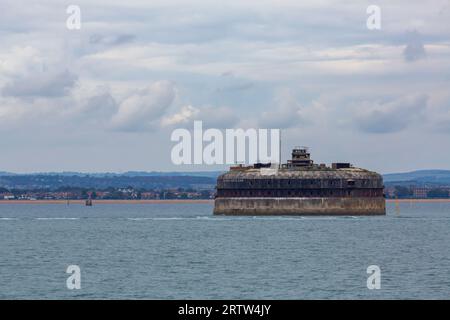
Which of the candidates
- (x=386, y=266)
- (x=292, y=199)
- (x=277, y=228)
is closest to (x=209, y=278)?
(x=386, y=266)

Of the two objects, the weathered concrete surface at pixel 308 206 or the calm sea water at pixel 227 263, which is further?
the weathered concrete surface at pixel 308 206

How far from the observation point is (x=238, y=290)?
65250 millimetres

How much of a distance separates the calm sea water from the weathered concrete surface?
48.1m

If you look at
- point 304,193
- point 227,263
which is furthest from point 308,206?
point 227,263

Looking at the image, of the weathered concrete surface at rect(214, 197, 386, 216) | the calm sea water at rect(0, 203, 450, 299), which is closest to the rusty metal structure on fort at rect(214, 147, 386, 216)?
the weathered concrete surface at rect(214, 197, 386, 216)

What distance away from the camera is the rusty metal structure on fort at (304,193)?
19038cm

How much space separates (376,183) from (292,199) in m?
14.8

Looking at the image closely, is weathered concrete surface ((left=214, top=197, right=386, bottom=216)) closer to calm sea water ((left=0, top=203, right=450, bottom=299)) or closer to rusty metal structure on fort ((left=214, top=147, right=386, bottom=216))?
rusty metal structure on fort ((left=214, top=147, right=386, bottom=216))

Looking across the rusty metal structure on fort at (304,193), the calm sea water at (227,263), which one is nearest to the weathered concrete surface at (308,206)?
the rusty metal structure on fort at (304,193)

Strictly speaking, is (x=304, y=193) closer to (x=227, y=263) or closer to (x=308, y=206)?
(x=308, y=206)

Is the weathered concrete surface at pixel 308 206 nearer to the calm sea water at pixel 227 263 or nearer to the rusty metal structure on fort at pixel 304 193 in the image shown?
the rusty metal structure on fort at pixel 304 193

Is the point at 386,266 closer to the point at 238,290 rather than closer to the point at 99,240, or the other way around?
the point at 238,290

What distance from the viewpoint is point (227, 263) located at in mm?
84938

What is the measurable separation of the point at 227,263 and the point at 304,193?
106679 mm
